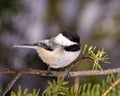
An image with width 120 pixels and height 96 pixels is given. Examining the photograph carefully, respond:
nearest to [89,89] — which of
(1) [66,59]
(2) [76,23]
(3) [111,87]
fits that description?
(3) [111,87]

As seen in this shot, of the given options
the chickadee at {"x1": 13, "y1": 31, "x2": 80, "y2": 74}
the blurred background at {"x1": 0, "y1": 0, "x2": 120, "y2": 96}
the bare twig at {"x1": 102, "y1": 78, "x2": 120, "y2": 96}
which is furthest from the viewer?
the blurred background at {"x1": 0, "y1": 0, "x2": 120, "y2": 96}

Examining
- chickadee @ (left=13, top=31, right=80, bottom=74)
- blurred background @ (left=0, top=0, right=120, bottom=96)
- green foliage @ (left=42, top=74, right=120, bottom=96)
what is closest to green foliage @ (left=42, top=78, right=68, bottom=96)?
green foliage @ (left=42, top=74, right=120, bottom=96)

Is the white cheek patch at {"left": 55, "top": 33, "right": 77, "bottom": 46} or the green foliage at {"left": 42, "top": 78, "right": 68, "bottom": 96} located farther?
the white cheek patch at {"left": 55, "top": 33, "right": 77, "bottom": 46}

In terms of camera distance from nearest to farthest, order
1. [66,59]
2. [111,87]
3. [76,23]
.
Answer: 1. [111,87]
2. [66,59]
3. [76,23]

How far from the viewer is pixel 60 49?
0.65 meters

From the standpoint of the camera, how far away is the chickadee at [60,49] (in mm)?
589

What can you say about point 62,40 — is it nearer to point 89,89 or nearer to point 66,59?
point 66,59

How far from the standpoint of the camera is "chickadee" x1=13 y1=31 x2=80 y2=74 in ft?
1.93

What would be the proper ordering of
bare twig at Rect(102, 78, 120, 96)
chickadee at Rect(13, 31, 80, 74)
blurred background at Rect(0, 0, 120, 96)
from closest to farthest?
bare twig at Rect(102, 78, 120, 96)
chickadee at Rect(13, 31, 80, 74)
blurred background at Rect(0, 0, 120, 96)

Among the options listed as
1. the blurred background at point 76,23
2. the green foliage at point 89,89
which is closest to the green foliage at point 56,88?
the green foliage at point 89,89

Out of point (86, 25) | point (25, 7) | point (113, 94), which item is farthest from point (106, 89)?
point (86, 25)

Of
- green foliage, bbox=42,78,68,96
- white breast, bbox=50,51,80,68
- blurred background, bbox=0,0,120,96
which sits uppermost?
blurred background, bbox=0,0,120,96

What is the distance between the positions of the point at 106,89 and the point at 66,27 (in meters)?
1.02

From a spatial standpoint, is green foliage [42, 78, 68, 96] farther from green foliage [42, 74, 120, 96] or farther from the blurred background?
the blurred background
